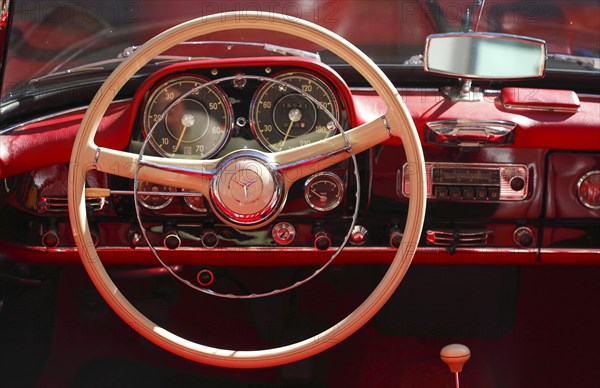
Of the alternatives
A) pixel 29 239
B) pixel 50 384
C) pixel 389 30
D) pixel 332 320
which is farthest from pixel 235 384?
pixel 389 30

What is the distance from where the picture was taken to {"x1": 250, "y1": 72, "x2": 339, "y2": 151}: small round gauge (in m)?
1.96

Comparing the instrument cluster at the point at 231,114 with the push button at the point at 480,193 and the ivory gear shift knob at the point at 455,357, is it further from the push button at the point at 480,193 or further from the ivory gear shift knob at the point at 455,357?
the ivory gear shift knob at the point at 455,357

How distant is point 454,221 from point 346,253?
0.33 metres

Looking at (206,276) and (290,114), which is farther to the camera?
(206,276)

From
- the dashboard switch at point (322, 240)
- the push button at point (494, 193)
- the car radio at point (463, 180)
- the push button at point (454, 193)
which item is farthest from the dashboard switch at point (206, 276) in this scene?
the push button at point (494, 193)

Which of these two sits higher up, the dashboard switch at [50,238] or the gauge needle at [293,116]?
the gauge needle at [293,116]

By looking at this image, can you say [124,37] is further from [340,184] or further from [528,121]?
[528,121]

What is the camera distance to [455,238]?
2.08 m

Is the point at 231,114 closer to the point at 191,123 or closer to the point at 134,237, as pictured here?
the point at 191,123

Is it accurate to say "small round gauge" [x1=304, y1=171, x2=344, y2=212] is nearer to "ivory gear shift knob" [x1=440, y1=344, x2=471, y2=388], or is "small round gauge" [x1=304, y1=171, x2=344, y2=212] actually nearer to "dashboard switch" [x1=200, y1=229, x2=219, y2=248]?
"dashboard switch" [x1=200, y1=229, x2=219, y2=248]

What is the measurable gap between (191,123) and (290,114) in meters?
0.27

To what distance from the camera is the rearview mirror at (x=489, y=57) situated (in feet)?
6.22

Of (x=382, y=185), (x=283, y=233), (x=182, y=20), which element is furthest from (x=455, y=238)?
(x=182, y=20)

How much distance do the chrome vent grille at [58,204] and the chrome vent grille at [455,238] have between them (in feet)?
3.06
